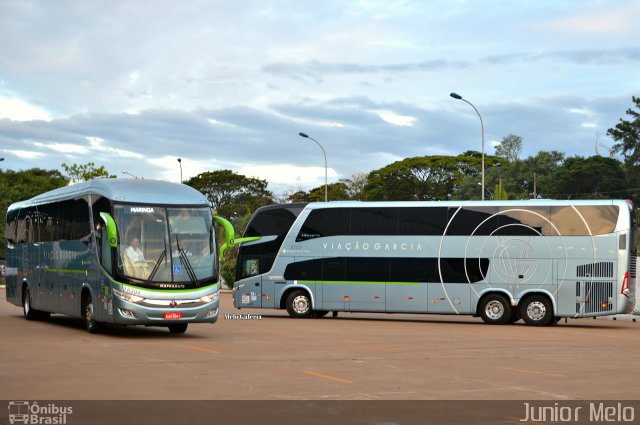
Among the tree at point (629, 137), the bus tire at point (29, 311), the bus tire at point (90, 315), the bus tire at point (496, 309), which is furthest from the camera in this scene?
the tree at point (629, 137)

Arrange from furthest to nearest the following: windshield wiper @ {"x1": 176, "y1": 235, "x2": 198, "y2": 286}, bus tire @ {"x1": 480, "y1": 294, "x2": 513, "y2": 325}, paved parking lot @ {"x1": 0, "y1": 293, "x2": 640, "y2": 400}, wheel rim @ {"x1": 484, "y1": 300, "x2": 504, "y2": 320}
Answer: wheel rim @ {"x1": 484, "y1": 300, "x2": 504, "y2": 320} → bus tire @ {"x1": 480, "y1": 294, "x2": 513, "y2": 325} → windshield wiper @ {"x1": 176, "y1": 235, "x2": 198, "y2": 286} → paved parking lot @ {"x1": 0, "y1": 293, "x2": 640, "y2": 400}

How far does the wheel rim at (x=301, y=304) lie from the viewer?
33094 millimetres

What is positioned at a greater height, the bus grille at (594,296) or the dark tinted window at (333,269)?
the dark tinted window at (333,269)

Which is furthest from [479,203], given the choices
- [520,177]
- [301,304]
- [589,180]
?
[520,177]

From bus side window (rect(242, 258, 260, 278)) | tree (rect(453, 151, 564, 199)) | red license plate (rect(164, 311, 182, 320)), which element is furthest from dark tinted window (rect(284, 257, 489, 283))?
tree (rect(453, 151, 564, 199))

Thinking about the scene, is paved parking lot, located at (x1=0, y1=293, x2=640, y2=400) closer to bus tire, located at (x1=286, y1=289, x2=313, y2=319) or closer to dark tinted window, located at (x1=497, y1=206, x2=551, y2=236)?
dark tinted window, located at (x1=497, y1=206, x2=551, y2=236)

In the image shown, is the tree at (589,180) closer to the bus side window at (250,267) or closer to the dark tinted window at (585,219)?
the bus side window at (250,267)

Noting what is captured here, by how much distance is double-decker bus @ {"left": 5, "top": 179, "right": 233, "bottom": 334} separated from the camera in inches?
807

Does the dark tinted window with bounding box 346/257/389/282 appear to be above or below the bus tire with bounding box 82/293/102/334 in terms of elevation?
above

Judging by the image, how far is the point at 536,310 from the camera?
2972 centimetres

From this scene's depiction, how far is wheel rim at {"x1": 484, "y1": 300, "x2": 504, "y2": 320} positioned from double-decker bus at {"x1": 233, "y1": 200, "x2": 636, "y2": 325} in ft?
0.10

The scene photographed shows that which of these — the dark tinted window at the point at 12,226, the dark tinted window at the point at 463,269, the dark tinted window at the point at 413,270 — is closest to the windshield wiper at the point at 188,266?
the dark tinted window at the point at 12,226

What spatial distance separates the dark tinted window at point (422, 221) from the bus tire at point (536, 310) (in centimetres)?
346
